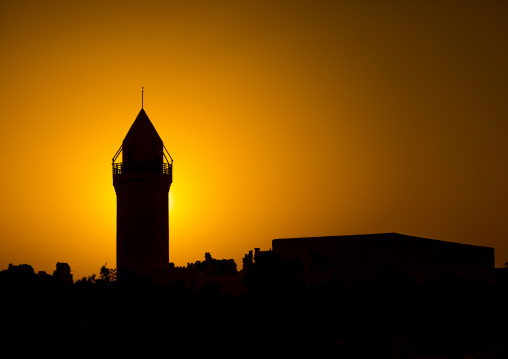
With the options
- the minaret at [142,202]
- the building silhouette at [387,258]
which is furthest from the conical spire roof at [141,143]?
the building silhouette at [387,258]

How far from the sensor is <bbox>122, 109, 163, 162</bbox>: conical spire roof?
55.6m

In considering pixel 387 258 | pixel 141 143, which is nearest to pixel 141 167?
pixel 141 143

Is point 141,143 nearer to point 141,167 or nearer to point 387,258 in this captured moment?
point 141,167

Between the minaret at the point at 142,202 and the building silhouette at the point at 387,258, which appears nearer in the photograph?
the minaret at the point at 142,202

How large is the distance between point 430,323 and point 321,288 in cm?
799

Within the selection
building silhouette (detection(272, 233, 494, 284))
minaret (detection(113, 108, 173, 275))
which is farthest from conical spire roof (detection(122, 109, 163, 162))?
building silhouette (detection(272, 233, 494, 284))

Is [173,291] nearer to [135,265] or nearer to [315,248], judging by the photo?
[135,265]

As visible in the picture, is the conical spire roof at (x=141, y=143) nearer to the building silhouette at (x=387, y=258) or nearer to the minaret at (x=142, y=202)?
the minaret at (x=142, y=202)

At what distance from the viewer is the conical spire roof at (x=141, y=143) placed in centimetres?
5556

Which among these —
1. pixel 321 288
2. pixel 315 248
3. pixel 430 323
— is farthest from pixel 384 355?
pixel 315 248

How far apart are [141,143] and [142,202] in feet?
10.8

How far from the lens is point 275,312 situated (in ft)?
146

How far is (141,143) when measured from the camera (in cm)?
5575

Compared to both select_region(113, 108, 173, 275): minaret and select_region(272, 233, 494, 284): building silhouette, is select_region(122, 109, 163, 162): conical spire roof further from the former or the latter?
select_region(272, 233, 494, 284): building silhouette
